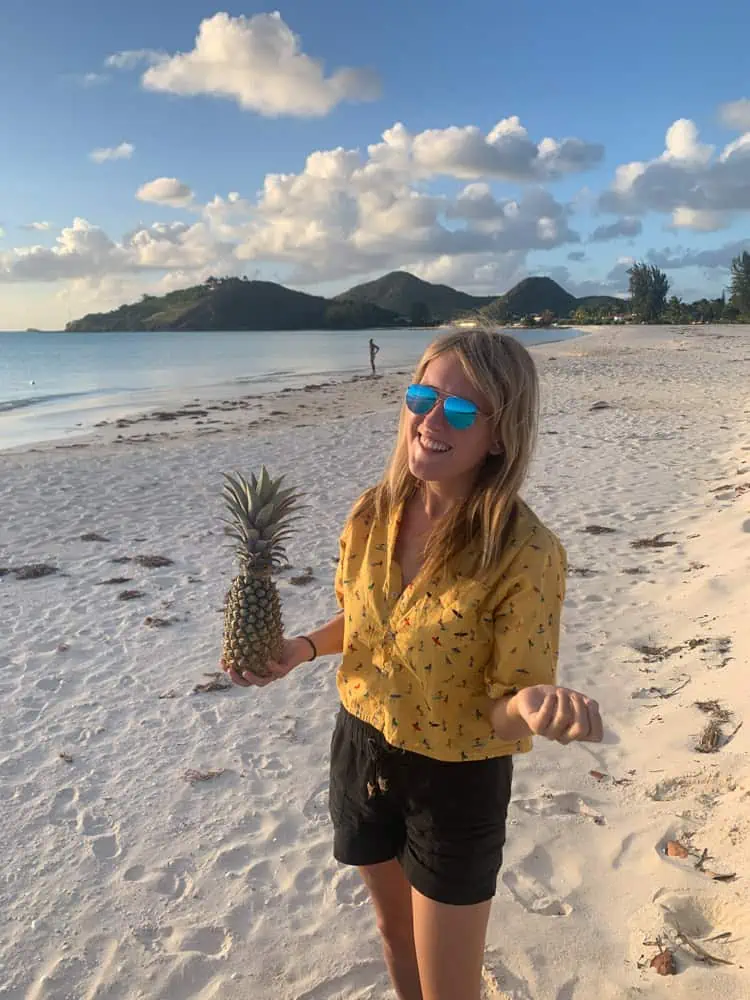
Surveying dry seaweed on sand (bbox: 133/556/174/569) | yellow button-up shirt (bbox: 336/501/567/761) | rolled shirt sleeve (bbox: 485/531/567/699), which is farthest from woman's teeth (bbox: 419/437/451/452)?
dry seaweed on sand (bbox: 133/556/174/569)

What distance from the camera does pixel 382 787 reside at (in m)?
2.42

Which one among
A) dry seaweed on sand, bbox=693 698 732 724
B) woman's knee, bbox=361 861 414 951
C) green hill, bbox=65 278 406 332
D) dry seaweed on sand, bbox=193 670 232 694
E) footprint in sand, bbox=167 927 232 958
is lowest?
footprint in sand, bbox=167 927 232 958

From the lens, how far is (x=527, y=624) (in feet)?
6.88

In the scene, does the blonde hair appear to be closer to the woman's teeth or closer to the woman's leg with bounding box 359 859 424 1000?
the woman's teeth

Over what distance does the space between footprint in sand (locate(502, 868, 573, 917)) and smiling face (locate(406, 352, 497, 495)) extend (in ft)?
8.27

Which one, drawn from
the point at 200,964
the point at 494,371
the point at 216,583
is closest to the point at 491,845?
the point at 494,371

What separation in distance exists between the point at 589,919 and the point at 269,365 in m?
56.9

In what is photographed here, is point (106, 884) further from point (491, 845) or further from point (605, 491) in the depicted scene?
point (605, 491)

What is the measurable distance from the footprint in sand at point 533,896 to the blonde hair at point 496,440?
2.38 meters

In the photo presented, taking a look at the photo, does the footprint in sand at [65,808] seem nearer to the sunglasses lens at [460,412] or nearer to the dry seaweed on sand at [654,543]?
the sunglasses lens at [460,412]

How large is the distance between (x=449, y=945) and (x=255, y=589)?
1.31 m

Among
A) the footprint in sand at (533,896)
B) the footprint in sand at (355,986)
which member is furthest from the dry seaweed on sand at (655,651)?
the footprint in sand at (355,986)

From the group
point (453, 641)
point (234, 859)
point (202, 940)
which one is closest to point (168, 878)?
point (234, 859)

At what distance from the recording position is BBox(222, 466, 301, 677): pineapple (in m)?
2.63
